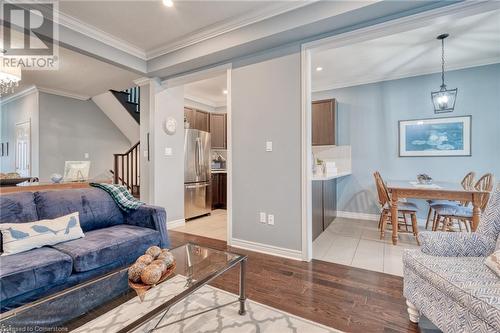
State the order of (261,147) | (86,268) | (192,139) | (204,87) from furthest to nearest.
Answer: (204,87) → (192,139) → (261,147) → (86,268)

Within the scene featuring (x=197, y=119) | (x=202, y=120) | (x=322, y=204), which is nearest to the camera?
(x=322, y=204)

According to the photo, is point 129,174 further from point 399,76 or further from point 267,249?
point 399,76

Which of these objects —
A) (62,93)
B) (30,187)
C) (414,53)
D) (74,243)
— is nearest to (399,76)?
(414,53)

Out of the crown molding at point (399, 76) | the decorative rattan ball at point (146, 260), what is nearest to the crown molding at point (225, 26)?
the decorative rattan ball at point (146, 260)

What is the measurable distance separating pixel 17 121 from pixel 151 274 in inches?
290

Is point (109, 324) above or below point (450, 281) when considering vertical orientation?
below

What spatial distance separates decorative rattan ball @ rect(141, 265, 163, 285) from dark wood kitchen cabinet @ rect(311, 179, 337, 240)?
2.11 meters

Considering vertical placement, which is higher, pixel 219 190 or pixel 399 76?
pixel 399 76

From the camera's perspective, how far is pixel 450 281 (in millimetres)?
1254

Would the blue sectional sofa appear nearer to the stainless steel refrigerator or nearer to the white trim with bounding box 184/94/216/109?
the stainless steel refrigerator

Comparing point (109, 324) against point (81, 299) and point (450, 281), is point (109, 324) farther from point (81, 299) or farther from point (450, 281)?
point (450, 281)

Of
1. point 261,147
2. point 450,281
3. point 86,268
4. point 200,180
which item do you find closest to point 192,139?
point 200,180

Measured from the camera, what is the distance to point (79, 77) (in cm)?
465

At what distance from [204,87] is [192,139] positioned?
52.3 inches
